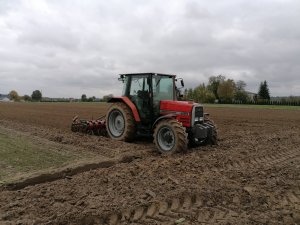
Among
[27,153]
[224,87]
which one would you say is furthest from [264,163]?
[224,87]

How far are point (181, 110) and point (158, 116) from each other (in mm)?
983

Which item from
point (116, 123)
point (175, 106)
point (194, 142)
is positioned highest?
point (175, 106)

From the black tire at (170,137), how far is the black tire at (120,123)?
5.54 ft

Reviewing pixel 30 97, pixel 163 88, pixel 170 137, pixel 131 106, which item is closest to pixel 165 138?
pixel 170 137

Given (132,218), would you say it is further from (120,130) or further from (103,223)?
(120,130)

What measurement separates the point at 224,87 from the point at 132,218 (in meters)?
95.7

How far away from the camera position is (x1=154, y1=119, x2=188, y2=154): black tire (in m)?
10.4

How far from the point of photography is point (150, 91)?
11.8 meters

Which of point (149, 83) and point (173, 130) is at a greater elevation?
point (149, 83)

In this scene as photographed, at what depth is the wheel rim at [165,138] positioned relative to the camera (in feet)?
35.4

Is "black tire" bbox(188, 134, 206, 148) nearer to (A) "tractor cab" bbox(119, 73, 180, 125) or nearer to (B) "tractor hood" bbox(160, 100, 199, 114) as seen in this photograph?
(B) "tractor hood" bbox(160, 100, 199, 114)

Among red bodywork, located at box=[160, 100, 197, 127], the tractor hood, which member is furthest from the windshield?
red bodywork, located at box=[160, 100, 197, 127]

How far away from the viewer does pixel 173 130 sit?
10.5 metres

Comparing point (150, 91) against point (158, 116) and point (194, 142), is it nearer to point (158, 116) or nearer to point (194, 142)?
point (158, 116)
